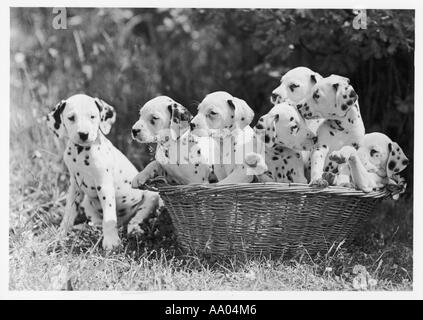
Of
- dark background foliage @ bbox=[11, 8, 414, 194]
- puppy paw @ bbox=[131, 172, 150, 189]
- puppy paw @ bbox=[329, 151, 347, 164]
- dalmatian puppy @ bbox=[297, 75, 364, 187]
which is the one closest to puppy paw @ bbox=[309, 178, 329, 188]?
dalmatian puppy @ bbox=[297, 75, 364, 187]

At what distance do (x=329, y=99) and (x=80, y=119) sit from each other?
1.58 m

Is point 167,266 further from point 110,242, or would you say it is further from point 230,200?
point 230,200

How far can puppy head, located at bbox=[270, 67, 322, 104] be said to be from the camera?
4.12m

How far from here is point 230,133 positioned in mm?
4031

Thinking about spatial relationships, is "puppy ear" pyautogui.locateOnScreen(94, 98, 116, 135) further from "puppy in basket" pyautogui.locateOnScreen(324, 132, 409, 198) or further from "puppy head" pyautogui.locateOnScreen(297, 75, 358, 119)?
"puppy in basket" pyautogui.locateOnScreen(324, 132, 409, 198)

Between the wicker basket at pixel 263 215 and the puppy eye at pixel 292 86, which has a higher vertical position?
the puppy eye at pixel 292 86

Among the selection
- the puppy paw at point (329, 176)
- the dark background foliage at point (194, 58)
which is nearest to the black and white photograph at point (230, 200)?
the puppy paw at point (329, 176)

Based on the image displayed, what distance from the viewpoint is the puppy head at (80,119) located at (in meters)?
4.10

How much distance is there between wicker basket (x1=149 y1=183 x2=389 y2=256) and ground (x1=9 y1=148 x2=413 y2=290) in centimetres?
9

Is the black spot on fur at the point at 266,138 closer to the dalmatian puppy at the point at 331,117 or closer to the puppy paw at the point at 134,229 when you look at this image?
the dalmatian puppy at the point at 331,117

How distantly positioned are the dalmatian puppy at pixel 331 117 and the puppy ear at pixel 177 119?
71 cm

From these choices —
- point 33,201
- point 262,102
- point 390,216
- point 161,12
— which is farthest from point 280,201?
point 161,12

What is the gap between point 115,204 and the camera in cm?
442

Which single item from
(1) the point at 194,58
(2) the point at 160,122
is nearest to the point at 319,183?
(2) the point at 160,122
